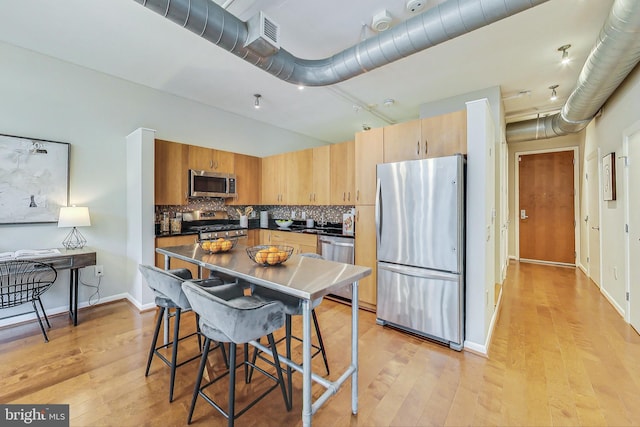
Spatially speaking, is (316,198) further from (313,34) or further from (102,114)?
(102,114)

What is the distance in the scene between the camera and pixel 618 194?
10.7 feet

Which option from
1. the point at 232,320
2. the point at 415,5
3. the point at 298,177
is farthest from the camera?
the point at 298,177

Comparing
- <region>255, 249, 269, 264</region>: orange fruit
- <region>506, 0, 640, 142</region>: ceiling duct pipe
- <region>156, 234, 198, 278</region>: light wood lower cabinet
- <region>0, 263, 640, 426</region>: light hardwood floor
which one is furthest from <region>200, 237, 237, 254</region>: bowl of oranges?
<region>506, 0, 640, 142</region>: ceiling duct pipe

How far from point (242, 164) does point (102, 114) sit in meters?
2.05

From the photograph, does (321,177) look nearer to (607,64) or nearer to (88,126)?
(88,126)

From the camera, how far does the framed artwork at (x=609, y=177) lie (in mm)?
3361

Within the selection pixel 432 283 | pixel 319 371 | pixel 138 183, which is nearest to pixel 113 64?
pixel 138 183

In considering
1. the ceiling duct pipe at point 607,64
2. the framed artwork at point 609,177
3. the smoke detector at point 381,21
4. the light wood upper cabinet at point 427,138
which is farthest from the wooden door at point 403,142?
the framed artwork at point 609,177

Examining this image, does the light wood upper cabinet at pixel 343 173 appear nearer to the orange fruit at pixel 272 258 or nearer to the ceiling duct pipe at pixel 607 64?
the orange fruit at pixel 272 258

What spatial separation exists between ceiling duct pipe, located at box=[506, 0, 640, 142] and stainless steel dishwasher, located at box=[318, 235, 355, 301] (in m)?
3.03

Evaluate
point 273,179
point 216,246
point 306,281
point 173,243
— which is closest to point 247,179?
point 273,179

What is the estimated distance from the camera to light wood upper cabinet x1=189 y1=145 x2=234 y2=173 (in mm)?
A: 4109

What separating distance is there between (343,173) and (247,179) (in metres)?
1.97

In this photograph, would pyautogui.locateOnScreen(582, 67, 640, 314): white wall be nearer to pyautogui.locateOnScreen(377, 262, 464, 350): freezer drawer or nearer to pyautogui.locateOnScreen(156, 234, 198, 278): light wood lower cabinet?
pyautogui.locateOnScreen(377, 262, 464, 350): freezer drawer
